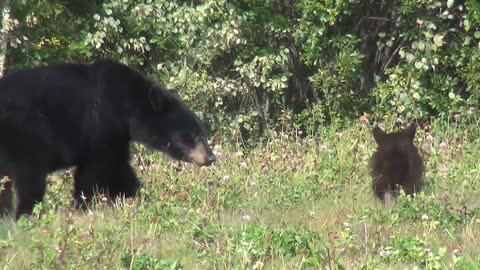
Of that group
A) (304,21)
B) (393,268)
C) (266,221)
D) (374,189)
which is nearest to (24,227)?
(266,221)

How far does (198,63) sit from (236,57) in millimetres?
527

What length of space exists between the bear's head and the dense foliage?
4.08 m

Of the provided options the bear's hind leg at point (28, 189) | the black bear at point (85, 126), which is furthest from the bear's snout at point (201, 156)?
the bear's hind leg at point (28, 189)

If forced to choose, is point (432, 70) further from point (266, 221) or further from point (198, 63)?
point (266, 221)

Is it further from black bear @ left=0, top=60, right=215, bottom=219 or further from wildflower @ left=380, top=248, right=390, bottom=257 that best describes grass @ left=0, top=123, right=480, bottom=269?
black bear @ left=0, top=60, right=215, bottom=219

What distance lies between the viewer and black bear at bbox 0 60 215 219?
7.56 metres

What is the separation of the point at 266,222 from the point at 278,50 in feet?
22.5

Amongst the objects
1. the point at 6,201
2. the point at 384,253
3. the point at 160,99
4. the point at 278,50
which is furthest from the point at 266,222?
the point at 278,50

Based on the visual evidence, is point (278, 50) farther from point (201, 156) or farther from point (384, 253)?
point (384, 253)

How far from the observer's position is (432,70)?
13.4 meters

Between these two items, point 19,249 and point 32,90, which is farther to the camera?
point 32,90

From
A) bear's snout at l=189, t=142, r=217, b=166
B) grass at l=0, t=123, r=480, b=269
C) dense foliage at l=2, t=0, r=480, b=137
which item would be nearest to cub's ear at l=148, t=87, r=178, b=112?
bear's snout at l=189, t=142, r=217, b=166

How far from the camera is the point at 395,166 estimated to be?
8.03 m

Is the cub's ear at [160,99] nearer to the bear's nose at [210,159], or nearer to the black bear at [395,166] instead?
the bear's nose at [210,159]
